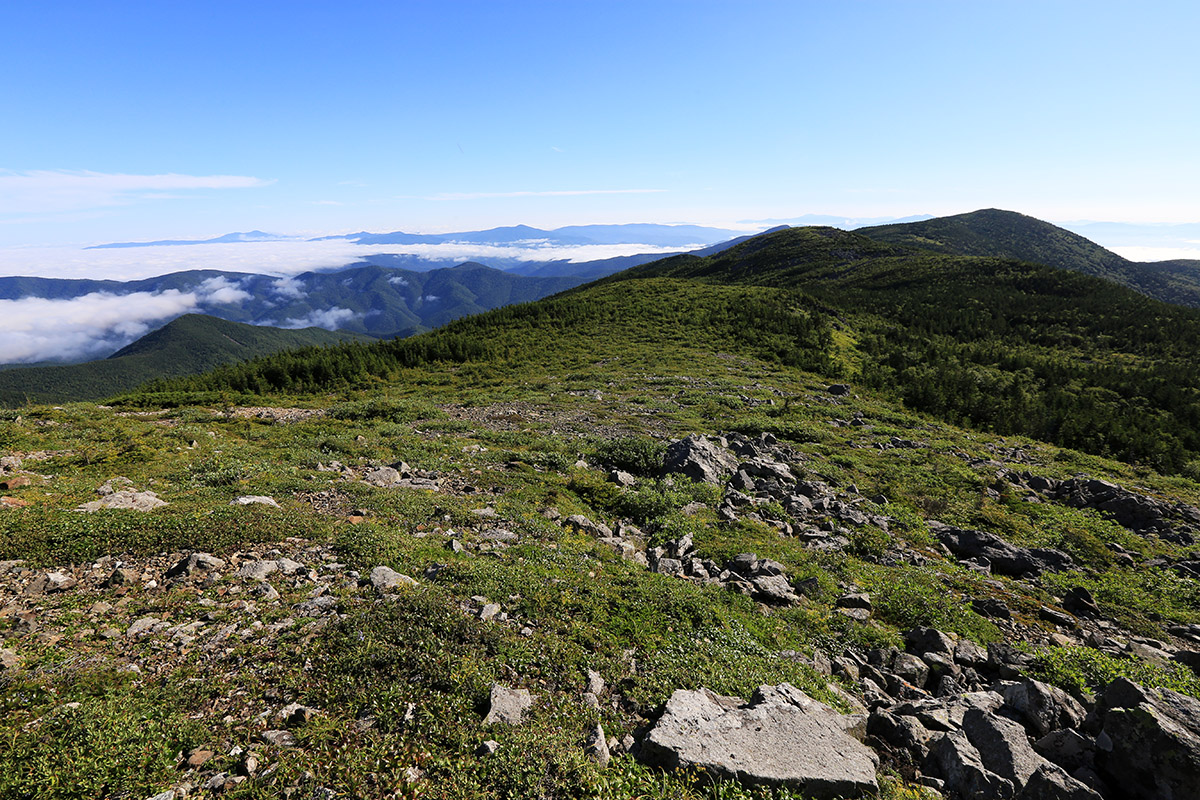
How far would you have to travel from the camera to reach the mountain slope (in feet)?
495

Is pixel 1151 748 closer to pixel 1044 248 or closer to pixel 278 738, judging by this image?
pixel 278 738

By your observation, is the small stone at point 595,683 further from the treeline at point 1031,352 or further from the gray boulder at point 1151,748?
the treeline at point 1031,352

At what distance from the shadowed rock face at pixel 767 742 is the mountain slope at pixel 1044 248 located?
173 metres

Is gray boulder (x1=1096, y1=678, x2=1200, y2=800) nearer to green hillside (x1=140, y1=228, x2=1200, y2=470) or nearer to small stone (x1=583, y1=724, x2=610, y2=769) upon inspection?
small stone (x1=583, y1=724, x2=610, y2=769)

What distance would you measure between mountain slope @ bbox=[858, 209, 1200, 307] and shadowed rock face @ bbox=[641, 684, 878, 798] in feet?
568

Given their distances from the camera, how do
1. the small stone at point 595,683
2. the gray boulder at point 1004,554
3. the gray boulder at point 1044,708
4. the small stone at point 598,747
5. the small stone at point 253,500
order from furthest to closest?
the gray boulder at point 1004,554 → the small stone at point 253,500 → the small stone at point 595,683 → the gray boulder at point 1044,708 → the small stone at point 598,747

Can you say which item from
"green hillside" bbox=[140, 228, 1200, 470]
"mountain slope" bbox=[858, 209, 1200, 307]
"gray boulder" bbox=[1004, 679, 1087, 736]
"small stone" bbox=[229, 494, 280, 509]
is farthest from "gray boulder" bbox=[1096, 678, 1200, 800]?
"mountain slope" bbox=[858, 209, 1200, 307]

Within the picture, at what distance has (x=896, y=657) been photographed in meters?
7.68

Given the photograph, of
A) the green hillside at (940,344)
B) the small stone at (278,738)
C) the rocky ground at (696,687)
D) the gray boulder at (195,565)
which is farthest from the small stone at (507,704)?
the green hillside at (940,344)

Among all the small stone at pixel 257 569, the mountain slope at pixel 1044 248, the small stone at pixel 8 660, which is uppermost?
the mountain slope at pixel 1044 248

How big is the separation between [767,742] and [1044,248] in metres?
243

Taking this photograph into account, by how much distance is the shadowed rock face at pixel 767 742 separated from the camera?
4.83m

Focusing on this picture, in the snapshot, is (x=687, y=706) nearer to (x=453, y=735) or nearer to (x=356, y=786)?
(x=453, y=735)

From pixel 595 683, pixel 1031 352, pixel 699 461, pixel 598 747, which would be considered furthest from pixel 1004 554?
pixel 1031 352
